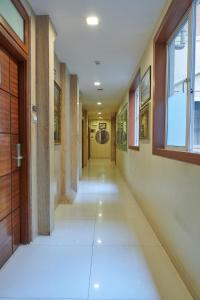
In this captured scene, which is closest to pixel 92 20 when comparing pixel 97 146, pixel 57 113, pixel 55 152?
pixel 57 113

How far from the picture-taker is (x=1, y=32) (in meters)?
2.05

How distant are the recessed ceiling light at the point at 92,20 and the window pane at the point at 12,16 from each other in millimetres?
835

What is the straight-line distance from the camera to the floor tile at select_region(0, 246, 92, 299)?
1916 mm

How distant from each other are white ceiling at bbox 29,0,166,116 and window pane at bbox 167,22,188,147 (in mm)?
430

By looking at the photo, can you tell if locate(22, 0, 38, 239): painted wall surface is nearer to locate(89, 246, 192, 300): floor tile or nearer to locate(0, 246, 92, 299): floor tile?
locate(0, 246, 92, 299): floor tile

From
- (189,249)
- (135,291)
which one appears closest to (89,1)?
(189,249)

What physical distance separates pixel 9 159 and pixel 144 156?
7.70 ft

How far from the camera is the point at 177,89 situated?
2781 mm

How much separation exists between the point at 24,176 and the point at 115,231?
1413mm

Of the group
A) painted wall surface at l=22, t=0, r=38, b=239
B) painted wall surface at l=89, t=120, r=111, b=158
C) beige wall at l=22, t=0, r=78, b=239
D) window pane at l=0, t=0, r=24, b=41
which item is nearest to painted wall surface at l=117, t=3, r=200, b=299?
beige wall at l=22, t=0, r=78, b=239

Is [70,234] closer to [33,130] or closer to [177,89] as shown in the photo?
[33,130]

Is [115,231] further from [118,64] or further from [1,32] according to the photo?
[118,64]

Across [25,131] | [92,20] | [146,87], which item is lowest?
[25,131]

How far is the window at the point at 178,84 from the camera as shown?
7.41ft
